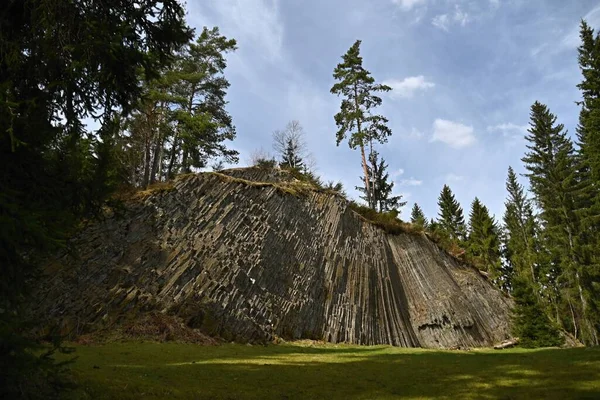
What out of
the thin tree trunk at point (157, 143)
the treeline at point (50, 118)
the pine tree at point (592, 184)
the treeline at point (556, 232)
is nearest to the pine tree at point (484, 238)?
the treeline at point (556, 232)

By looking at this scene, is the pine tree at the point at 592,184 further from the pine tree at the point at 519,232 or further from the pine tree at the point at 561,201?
the pine tree at the point at 519,232

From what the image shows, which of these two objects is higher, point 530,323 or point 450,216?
point 450,216

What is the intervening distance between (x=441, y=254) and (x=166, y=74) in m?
21.6

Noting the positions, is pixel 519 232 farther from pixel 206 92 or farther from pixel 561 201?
pixel 206 92

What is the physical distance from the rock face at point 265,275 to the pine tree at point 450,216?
93.1 ft

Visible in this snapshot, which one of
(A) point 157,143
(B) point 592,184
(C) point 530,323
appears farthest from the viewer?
(B) point 592,184

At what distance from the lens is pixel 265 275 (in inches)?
715

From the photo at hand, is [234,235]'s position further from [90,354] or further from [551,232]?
[551,232]

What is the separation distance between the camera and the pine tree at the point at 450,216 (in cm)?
5362

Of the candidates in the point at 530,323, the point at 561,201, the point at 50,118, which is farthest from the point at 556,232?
the point at 50,118

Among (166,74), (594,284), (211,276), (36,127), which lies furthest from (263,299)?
(594,284)

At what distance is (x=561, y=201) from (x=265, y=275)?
2640cm

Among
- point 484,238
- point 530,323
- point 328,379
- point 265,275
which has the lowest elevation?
point 328,379

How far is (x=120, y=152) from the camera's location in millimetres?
25062
